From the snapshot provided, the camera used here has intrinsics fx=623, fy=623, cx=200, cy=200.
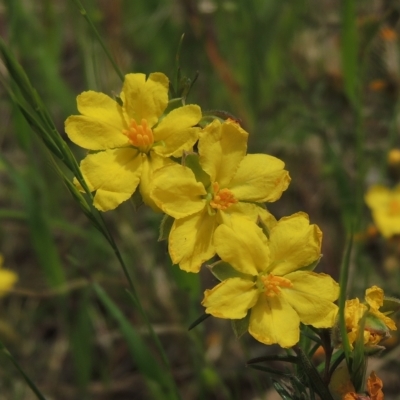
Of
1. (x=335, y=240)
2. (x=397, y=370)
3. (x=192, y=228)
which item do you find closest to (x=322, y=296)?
(x=192, y=228)

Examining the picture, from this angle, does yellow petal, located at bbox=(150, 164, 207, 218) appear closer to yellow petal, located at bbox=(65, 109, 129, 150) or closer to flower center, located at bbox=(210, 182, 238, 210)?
flower center, located at bbox=(210, 182, 238, 210)

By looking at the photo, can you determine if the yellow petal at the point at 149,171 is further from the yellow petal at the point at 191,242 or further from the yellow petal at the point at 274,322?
the yellow petal at the point at 274,322

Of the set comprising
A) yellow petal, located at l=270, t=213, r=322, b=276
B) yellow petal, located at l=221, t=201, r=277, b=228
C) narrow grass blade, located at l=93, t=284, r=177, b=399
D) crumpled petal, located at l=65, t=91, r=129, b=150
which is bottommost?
narrow grass blade, located at l=93, t=284, r=177, b=399

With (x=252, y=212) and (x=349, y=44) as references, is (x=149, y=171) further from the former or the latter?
(x=349, y=44)

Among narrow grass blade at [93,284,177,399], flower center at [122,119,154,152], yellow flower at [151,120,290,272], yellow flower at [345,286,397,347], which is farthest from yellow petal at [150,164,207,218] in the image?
narrow grass blade at [93,284,177,399]

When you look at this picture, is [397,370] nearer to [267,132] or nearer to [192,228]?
[267,132]
